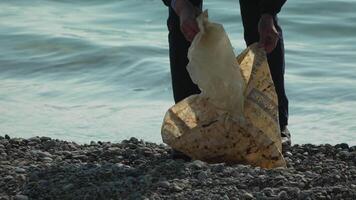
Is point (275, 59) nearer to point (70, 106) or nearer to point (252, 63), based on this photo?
point (252, 63)

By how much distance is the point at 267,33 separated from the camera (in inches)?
228

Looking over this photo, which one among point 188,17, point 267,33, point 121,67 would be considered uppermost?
point 188,17

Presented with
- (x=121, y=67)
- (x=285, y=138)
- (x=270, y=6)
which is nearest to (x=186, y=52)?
(x=270, y=6)

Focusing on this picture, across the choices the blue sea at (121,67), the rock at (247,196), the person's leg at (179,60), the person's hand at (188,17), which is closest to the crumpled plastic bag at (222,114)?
the person's hand at (188,17)

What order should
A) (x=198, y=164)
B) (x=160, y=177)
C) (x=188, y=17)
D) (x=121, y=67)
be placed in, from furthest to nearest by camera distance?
(x=121, y=67)
(x=188, y=17)
(x=198, y=164)
(x=160, y=177)

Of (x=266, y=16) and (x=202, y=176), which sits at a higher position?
(x=266, y=16)

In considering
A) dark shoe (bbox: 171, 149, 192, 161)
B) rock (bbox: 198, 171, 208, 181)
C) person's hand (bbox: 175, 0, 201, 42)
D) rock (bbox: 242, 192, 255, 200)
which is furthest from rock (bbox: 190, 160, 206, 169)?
person's hand (bbox: 175, 0, 201, 42)

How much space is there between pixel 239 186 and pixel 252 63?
0.77 m

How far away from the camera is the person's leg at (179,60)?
234 inches

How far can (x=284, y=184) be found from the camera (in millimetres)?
5137

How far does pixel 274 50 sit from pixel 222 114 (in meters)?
0.68

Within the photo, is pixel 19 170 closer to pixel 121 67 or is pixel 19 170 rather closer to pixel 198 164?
pixel 198 164

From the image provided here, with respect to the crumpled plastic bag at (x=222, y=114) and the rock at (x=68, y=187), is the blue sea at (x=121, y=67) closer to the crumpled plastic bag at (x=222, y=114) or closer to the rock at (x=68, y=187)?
the crumpled plastic bag at (x=222, y=114)

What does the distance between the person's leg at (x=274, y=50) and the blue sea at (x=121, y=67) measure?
3.20 feet
